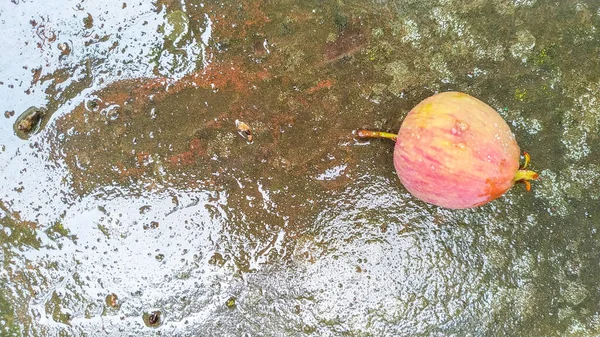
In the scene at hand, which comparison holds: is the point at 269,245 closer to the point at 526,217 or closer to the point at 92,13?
the point at 526,217

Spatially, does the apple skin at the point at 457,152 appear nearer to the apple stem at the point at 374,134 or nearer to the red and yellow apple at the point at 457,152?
the red and yellow apple at the point at 457,152

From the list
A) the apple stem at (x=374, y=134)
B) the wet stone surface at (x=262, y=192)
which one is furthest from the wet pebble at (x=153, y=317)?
the apple stem at (x=374, y=134)

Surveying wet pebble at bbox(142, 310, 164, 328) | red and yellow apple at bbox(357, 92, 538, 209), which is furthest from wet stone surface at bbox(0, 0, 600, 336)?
red and yellow apple at bbox(357, 92, 538, 209)

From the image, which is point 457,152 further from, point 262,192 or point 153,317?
point 153,317

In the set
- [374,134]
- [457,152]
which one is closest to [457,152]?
[457,152]

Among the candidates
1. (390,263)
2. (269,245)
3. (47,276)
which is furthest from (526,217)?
(47,276)

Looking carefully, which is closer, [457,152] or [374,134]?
[457,152]
